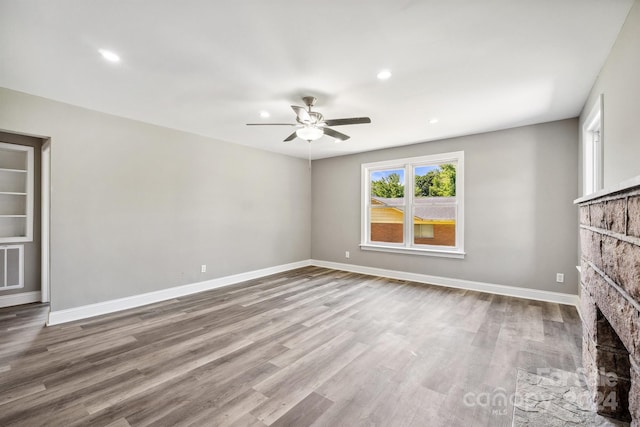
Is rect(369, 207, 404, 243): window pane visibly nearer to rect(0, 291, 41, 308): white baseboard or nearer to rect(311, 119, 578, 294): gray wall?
rect(311, 119, 578, 294): gray wall

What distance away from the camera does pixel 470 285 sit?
462 cm

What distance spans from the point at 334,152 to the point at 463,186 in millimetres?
2632


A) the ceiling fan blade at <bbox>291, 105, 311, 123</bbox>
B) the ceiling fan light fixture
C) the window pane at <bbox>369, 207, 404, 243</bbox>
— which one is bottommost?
the window pane at <bbox>369, 207, 404, 243</bbox>

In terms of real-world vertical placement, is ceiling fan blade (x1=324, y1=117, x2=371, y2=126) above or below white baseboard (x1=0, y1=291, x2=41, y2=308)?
above

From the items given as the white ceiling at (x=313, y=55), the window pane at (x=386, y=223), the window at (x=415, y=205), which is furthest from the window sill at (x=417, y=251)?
the white ceiling at (x=313, y=55)

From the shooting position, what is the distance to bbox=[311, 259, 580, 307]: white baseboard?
3902 millimetres

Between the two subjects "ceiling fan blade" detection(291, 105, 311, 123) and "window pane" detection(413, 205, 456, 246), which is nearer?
"ceiling fan blade" detection(291, 105, 311, 123)

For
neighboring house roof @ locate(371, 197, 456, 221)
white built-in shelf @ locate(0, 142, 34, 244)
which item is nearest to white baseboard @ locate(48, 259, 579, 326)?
white built-in shelf @ locate(0, 142, 34, 244)

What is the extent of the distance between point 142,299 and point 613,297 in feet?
15.8

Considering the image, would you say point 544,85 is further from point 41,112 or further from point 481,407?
point 41,112

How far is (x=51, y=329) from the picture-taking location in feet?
10.0

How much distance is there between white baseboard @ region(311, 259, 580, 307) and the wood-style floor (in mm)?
281

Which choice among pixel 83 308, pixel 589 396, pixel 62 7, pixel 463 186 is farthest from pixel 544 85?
pixel 83 308

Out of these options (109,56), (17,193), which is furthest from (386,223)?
(17,193)
